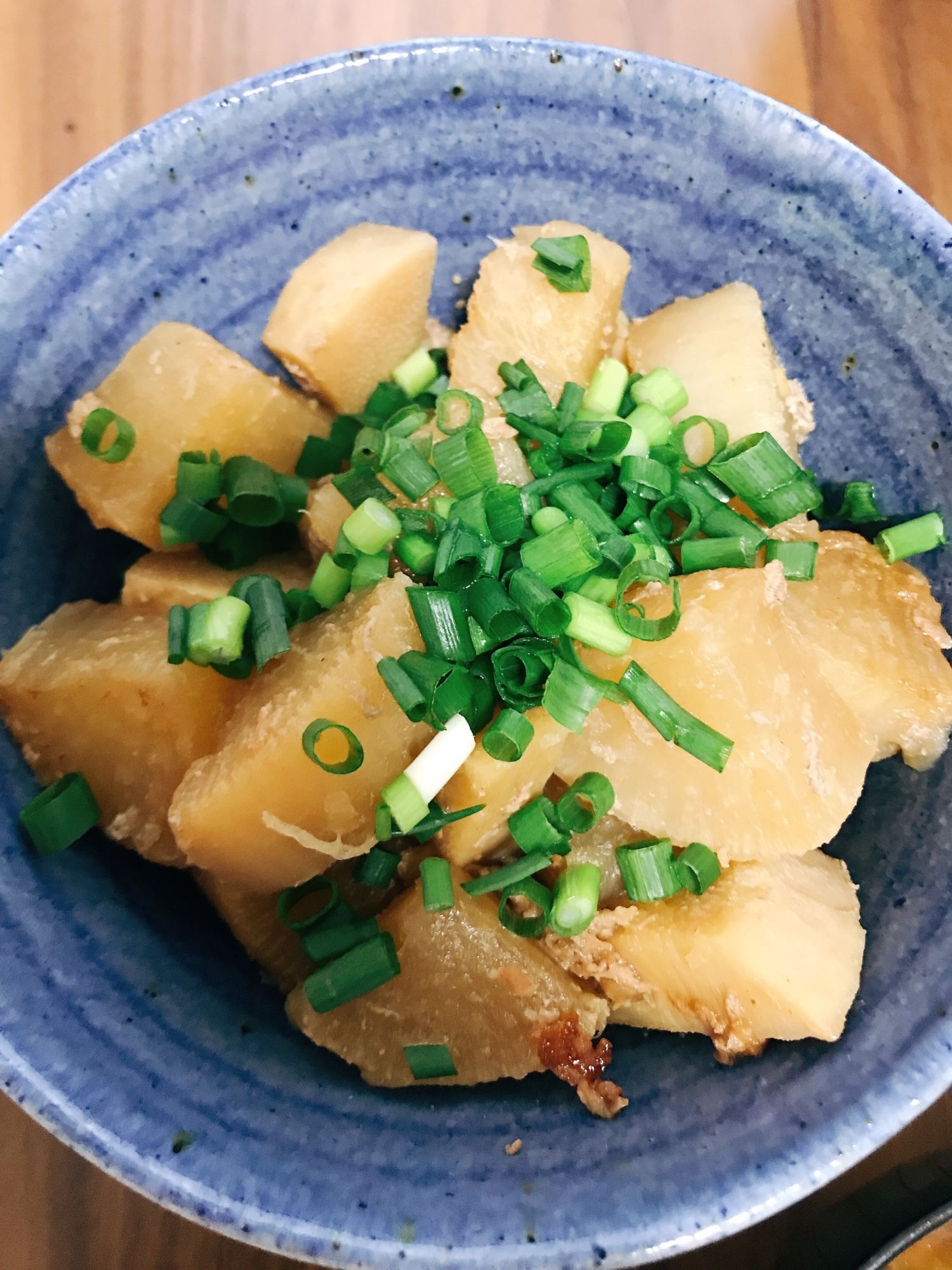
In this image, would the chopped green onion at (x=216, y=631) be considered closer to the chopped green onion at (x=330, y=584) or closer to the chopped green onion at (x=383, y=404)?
the chopped green onion at (x=330, y=584)

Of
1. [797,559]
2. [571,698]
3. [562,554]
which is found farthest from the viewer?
[797,559]

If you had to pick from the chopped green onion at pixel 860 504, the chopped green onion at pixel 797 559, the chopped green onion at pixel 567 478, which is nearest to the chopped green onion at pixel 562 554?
the chopped green onion at pixel 567 478

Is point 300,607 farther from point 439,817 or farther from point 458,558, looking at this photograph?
point 439,817

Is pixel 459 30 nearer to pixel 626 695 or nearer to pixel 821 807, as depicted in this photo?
pixel 626 695

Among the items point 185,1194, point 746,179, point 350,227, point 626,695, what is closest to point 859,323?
point 746,179

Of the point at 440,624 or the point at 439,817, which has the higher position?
the point at 440,624

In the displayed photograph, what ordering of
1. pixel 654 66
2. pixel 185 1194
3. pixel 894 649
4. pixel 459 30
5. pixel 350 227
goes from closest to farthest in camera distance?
pixel 185 1194 < pixel 894 649 < pixel 654 66 < pixel 350 227 < pixel 459 30

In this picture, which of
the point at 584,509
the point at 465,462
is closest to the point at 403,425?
the point at 465,462
